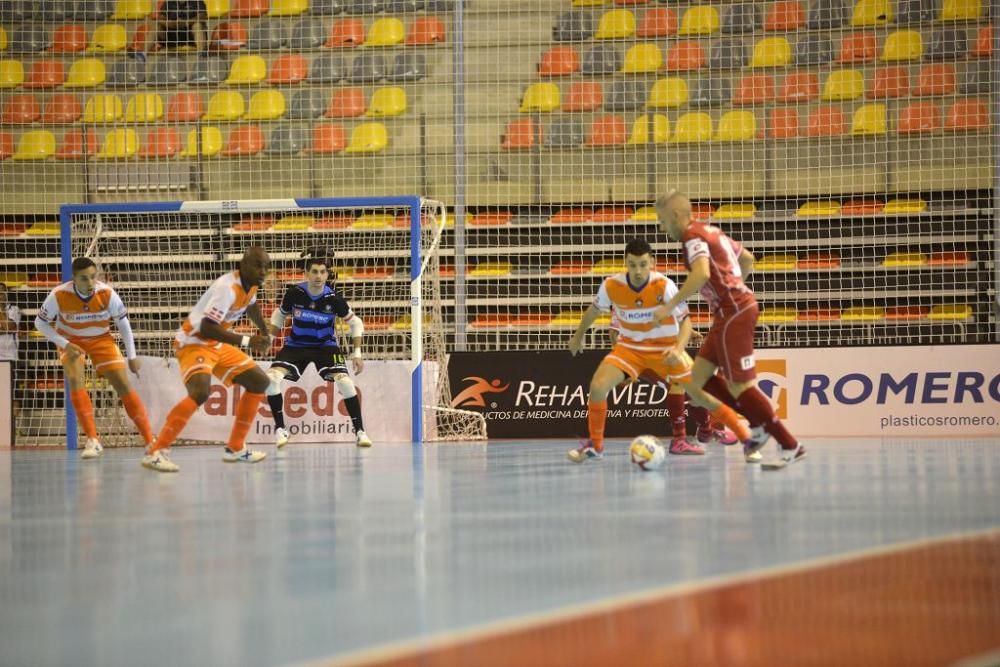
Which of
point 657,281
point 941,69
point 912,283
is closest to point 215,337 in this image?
point 657,281

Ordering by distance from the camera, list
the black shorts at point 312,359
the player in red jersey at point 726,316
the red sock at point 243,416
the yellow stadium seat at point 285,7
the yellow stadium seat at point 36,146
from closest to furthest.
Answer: the player in red jersey at point 726,316, the red sock at point 243,416, the black shorts at point 312,359, the yellow stadium seat at point 36,146, the yellow stadium seat at point 285,7

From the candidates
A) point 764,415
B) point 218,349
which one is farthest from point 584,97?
point 764,415

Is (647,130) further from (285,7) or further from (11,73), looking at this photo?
(11,73)

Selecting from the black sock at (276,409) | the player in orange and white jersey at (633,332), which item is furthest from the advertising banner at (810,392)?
the player in orange and white jersey at (633,332)

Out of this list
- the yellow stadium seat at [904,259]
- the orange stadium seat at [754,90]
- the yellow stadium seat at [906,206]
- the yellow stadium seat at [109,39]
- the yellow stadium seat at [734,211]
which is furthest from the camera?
the yellow stadium seat at [109,39]

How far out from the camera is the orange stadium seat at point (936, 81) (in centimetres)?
1764

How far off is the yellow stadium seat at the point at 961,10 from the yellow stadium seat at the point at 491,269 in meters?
7.62

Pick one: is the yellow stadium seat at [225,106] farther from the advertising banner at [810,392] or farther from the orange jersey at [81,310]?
the orange jersey at [81,310]

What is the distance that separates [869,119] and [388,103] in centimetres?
752

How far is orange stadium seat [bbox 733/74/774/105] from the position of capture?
1828 centimetres

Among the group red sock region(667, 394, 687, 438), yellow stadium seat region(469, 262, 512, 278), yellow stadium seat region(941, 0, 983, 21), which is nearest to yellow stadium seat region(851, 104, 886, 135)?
yellow stadium seat region(941, 0, 983, 21)

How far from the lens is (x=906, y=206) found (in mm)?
17031

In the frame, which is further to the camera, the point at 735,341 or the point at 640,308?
the point at 640,308

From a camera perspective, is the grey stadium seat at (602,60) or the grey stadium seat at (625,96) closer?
the grey stadium seat at (625,96)
